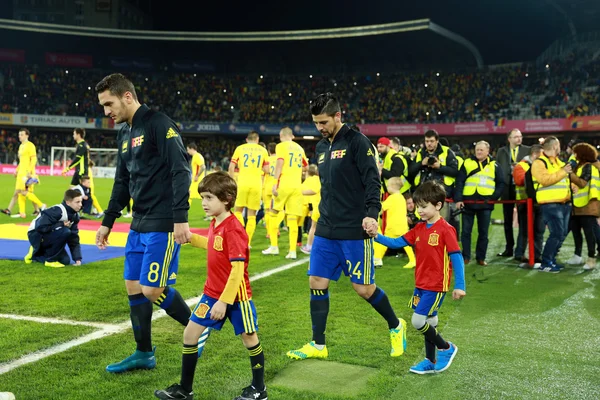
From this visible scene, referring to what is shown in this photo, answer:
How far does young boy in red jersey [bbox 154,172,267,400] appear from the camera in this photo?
134 inches

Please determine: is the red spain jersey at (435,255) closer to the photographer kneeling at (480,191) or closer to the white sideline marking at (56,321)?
the white sideline marking at (56,321)

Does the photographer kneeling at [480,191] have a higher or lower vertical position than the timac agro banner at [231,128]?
lower

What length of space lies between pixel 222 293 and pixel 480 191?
7.11m

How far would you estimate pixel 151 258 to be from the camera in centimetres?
390

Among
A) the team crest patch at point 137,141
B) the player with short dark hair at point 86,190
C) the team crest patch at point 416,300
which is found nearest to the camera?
the team crest patch at point 137,141

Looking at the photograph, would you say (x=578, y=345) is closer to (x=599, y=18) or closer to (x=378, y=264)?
(x=378, y=264)

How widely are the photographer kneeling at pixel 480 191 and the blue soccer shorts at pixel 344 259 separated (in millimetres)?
5297

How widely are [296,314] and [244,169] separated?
458 cm

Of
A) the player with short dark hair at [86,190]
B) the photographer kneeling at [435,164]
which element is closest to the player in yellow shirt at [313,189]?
the photographer kneeling at [435,164]

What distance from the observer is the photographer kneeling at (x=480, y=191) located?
31.0ft

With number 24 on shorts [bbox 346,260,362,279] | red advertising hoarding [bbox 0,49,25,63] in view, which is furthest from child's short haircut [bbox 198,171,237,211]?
red advertising hoarding [bbox 0,49,25,63]

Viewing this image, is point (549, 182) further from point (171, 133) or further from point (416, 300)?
point (171, 133)

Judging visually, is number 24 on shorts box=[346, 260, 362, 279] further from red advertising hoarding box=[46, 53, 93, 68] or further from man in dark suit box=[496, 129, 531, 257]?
red advertising hoarding box=[46, 53, 93, 68]

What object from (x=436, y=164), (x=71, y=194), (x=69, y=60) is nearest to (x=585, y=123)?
(x=436, y=164)
